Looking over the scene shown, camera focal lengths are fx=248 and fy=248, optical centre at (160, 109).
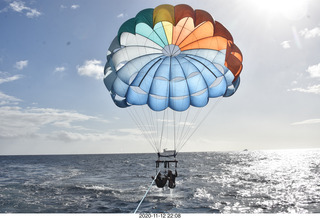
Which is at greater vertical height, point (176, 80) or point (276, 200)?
point (176, 80)

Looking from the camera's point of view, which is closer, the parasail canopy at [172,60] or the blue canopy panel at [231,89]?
the parasail canopy at [172,60]

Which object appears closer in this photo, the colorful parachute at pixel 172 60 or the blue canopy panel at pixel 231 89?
the colorful parachute at pixel 172 60

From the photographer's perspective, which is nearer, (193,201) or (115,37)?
(115,37)

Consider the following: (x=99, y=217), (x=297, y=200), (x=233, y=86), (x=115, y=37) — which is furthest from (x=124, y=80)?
(x=297, y=200)

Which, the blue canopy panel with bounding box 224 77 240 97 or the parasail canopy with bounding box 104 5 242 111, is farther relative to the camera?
the blue canopy panel with bounding box 224 77 240 97

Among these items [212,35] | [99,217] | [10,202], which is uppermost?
[212,35]

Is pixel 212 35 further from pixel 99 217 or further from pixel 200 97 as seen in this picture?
pixel 99 217

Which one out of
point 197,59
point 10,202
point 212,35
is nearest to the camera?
point 212,35

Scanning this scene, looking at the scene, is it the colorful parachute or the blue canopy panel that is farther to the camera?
the blue canopy panel

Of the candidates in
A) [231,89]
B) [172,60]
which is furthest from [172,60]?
[231,89]
